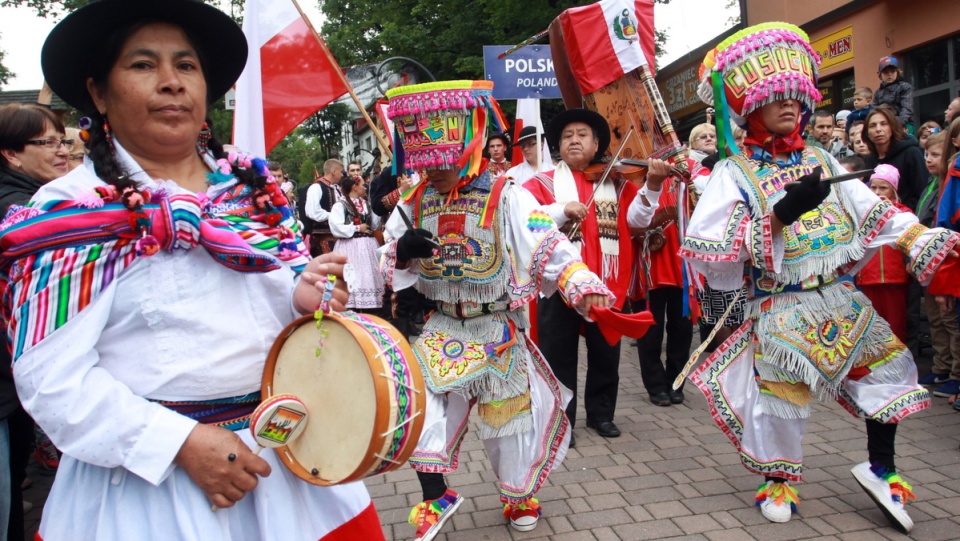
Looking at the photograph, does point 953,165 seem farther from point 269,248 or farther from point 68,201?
point 68,201

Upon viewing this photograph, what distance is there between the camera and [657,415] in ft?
19.0

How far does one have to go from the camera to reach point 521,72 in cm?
790

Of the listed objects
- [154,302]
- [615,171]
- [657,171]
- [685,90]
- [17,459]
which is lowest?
[17,459]

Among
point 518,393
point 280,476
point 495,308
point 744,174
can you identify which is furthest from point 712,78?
point 280,476

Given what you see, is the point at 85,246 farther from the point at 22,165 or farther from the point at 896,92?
the point at 896,92

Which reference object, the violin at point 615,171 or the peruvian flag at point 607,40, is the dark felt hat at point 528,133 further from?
the violin at point 615,171

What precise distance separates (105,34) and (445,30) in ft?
63.0

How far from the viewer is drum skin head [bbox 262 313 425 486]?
5.57ft

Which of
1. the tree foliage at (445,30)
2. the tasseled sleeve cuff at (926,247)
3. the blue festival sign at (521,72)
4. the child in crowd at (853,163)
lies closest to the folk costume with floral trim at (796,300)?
the tasseled sleeve cuff at (926,247)

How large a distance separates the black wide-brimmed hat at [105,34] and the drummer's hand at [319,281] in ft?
1.93

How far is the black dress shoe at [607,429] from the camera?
17.3 feet

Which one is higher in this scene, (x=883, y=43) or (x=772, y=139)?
(x=883, y=43)

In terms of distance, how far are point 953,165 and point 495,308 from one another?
3.42 meters

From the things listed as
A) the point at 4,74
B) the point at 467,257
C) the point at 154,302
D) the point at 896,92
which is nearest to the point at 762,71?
the point at 467,257
